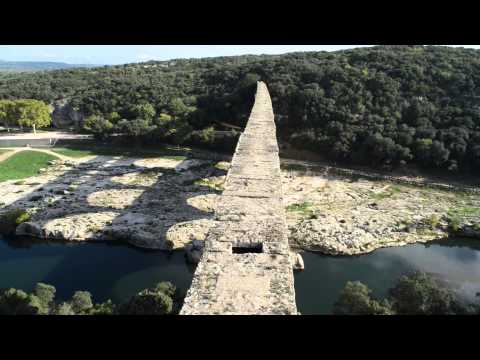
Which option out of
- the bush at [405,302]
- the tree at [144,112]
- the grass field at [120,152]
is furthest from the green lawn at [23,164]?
the bush at [405,302]

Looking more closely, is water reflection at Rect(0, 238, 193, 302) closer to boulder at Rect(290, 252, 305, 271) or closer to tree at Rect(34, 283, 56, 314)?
tree at Rect(34, 283, 56, 314)

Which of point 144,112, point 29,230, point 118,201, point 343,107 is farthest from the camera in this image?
point 144,112

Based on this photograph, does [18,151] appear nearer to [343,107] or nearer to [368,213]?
[343,107]

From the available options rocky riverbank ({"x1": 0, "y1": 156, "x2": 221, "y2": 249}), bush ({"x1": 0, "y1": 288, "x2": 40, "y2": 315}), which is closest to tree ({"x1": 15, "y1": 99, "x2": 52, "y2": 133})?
rocky riverbank ({"x1": 0, "y1": 156, "x2": 221, "y2": 249})

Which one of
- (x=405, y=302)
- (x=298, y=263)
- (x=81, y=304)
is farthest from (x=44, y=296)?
(x=405, y=302)

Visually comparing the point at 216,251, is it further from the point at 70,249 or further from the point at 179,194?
the point at 179,194

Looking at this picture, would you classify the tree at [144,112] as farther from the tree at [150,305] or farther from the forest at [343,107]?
the tree at [150,305]
